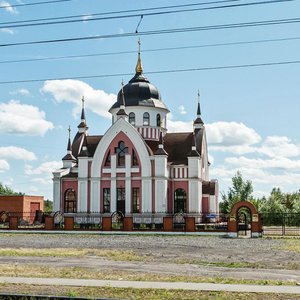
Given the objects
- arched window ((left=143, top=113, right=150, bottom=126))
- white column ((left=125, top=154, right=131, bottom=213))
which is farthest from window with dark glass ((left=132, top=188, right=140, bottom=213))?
arched window ((left=143, top=113, right=150, bottom=126))

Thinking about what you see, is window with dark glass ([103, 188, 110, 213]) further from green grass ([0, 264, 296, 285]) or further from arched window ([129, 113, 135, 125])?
green grass ([0, 264, 296, 285])

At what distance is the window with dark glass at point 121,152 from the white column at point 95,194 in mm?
2579

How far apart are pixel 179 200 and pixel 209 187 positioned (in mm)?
4130

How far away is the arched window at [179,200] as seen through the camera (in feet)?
165

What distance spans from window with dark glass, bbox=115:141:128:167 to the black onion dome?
18.2 feet

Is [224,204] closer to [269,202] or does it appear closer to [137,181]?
[269,202]

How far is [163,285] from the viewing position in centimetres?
1354

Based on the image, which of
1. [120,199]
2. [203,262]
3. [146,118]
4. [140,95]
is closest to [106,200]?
[120,199]

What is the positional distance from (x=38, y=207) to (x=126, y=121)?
18935 mm

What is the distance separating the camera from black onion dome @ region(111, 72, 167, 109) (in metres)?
53.7

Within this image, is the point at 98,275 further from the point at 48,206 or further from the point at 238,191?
the point at 48,206

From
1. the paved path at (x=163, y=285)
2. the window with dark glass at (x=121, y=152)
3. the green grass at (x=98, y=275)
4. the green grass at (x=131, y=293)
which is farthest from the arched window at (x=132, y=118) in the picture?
the green grass at (x=131, y=293)

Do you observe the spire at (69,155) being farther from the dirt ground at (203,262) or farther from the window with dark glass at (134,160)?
the dirt ground at (203,262)

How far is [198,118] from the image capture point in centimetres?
5459
